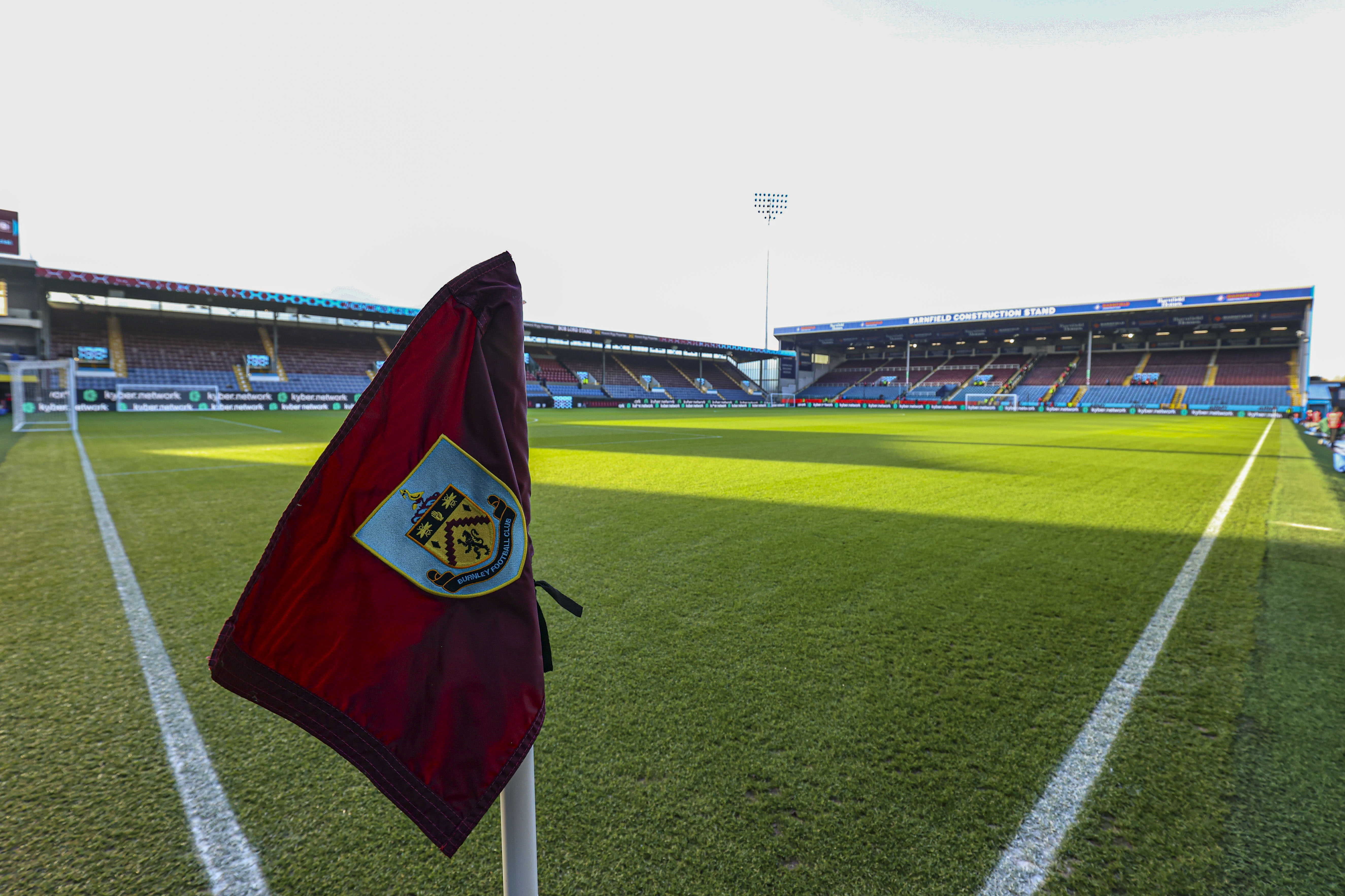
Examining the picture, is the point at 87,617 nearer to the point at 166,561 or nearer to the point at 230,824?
the point at 166,561

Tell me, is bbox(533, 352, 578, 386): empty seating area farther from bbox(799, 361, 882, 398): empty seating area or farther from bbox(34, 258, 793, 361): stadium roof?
→ bbox(799, 361, 882, 398): empty seating area

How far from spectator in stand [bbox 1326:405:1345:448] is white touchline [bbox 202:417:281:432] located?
24540 millimetres

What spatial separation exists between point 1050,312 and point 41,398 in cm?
5569

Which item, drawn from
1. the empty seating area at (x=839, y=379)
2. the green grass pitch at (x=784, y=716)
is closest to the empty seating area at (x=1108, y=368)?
the empty seating area at (x=839, y=379)

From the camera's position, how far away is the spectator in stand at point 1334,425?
12336 millimetres

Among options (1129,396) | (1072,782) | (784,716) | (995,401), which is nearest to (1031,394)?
(995,401)

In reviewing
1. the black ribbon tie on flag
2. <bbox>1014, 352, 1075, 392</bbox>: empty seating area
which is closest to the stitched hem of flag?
the black ribbon tie on flag

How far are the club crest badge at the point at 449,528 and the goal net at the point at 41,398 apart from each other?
805 inches

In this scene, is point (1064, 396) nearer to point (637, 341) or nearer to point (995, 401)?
point (995, 401)

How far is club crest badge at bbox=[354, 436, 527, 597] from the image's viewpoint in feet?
2.45

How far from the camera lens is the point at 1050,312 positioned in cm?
4116

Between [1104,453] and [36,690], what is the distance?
45.0 feet

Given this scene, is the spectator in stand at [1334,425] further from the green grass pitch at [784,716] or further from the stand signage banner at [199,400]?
the stand signage banner at [199,400]

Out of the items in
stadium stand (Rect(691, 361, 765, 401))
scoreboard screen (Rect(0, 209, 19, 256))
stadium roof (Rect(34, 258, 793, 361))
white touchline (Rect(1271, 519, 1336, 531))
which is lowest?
white touchline (Rect(1271, 519, 1336, 531))
